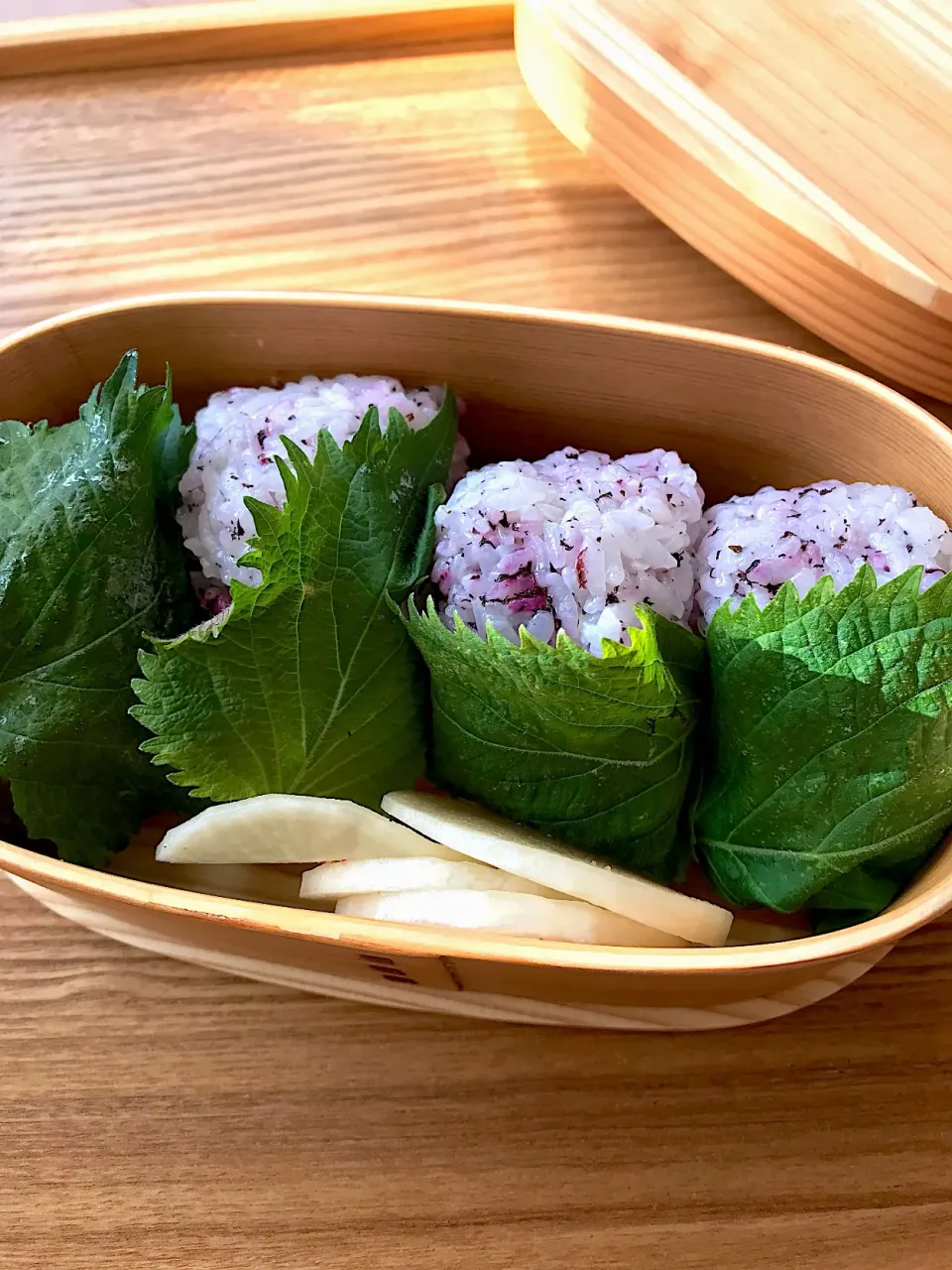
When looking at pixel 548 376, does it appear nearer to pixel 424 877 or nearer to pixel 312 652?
pixel 312 652

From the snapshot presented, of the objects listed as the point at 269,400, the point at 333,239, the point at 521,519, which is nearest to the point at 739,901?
the point at 521,519

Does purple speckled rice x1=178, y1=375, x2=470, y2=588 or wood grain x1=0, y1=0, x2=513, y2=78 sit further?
wood grain x1=0, y1=0, x2=513, y2=78


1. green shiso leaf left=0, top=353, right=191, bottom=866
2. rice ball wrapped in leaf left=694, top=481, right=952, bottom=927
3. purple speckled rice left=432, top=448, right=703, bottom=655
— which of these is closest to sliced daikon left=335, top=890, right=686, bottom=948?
rice ball wrapped in leaf left=694, top=481, right=952, bottom=927

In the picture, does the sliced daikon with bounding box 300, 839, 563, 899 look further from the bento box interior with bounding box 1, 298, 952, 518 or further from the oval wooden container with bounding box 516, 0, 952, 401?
the oval wooden container with bounding box 516, 0, 952, 401

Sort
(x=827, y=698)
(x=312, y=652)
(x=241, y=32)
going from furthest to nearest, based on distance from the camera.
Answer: (x=241, y=32) → (x=312, y=652) → (x=827, y=698)

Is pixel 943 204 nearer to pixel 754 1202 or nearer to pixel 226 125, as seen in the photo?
pixel 226 125

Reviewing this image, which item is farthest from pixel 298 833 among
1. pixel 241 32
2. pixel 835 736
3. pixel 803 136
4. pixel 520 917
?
pixel 241 32

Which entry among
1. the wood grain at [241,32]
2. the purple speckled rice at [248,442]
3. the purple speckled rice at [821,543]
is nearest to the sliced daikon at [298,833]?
the purple speckled rice at [248,442]
